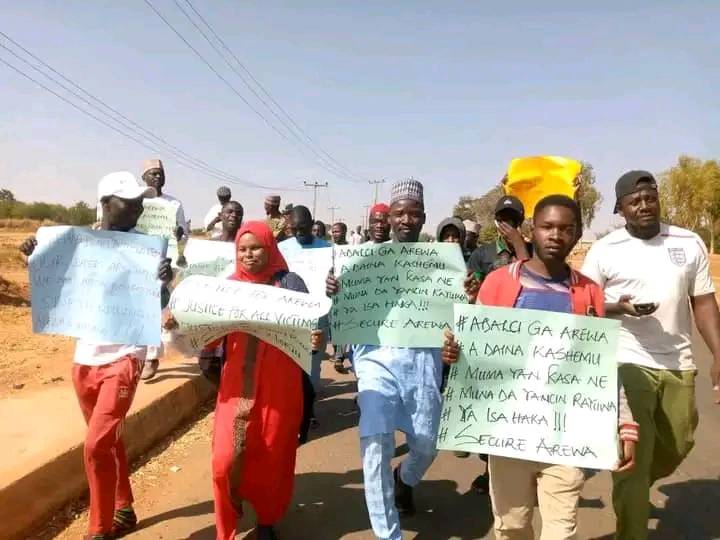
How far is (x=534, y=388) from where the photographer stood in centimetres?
260

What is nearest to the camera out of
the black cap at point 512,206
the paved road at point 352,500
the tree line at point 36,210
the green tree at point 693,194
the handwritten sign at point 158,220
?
the paved road at point 352,500

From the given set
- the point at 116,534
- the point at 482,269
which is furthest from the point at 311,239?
the point at 116,534

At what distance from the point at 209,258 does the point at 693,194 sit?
51377 mm

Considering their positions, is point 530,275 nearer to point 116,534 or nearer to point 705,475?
point 116,534

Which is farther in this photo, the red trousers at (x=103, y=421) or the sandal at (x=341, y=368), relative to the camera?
the sandal at (x=341, y=368)

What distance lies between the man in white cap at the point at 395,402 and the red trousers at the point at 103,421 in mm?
1275

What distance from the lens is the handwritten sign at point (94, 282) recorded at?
3316mm

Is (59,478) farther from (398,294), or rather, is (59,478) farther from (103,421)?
(398,294)

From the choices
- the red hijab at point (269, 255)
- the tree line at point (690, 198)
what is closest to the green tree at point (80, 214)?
the tree line at point (690, 198)

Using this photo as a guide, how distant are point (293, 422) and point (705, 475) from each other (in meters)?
3.37

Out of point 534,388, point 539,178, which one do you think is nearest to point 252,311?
point 534,388

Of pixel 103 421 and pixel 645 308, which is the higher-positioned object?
pixel 645 308

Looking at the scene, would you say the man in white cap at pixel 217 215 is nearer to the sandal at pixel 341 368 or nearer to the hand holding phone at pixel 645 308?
the sandal at pixel 341 368

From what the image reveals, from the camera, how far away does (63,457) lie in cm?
363
